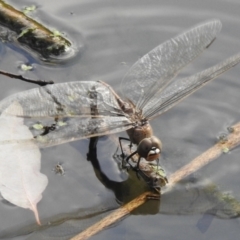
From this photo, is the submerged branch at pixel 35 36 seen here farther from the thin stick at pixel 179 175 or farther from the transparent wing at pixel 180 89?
the thin stick at pixel 179 175

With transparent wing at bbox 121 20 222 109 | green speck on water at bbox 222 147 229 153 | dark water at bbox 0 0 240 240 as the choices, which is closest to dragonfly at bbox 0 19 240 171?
transparent wing at bbox 121 20 222 109

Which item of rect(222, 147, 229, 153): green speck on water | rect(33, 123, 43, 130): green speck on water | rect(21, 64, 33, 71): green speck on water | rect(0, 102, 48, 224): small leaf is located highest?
rect(222, 147, 229, 153): green speck on water

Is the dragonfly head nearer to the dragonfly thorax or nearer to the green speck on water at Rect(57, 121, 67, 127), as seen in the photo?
the dragonfly thorax

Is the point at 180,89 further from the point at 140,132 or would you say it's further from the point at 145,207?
the point at 145,207

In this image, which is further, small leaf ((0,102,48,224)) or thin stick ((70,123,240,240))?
small leaf ((0,102,48,224))

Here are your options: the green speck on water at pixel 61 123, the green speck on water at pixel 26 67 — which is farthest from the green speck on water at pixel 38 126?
the green speck on water at pixel 26 67
